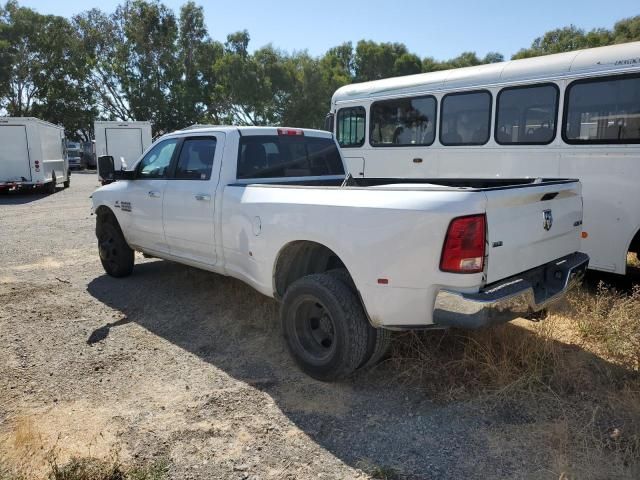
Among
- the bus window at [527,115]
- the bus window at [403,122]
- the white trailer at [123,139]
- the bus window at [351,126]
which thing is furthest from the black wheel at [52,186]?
the bus window at [527,115]

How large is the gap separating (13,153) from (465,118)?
17072 mm

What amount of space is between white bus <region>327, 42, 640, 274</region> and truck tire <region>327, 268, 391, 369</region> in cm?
373

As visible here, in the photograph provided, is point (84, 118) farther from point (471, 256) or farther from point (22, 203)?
point (471, 256)

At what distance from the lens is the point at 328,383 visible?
3.92m

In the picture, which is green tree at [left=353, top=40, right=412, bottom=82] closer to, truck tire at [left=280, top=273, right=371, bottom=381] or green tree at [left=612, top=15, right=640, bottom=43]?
green tree at [left=612, top=15, right=640, bottom=43]

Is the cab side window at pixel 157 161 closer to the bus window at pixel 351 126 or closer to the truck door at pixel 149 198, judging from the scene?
the truck door at pixel 149 198

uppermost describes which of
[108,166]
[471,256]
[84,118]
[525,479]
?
[84,118]

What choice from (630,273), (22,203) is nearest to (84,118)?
(22,203)

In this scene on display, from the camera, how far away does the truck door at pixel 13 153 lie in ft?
59.9

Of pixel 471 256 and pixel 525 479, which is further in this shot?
pixel 471 256

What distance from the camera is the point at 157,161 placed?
605 centimetres

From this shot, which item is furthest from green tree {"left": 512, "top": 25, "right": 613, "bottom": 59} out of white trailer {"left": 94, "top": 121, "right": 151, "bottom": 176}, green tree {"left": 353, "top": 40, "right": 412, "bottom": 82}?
white trailer {"left": 94, "top": 121, "right": 151, "bottom": 176}

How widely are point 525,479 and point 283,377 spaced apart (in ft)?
6.31

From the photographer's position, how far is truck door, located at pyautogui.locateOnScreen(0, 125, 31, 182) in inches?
719
